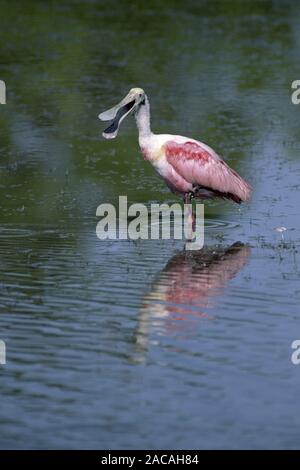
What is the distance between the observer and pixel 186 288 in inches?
455

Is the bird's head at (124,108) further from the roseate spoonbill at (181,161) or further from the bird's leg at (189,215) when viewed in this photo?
the bird's leg at (189,215)

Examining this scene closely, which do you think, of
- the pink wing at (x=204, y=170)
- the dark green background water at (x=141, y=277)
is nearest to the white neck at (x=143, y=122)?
the pink wing at (x=204, y=170)

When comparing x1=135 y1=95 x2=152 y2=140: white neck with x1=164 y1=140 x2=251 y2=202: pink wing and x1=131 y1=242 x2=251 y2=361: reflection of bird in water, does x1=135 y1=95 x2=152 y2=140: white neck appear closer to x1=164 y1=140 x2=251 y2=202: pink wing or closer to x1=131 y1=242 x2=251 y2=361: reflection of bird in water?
x1=164 y1=140 x2=251 y2=202: pink wing

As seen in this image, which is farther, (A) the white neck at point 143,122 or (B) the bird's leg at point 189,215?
(A) the white neck at point 143,122

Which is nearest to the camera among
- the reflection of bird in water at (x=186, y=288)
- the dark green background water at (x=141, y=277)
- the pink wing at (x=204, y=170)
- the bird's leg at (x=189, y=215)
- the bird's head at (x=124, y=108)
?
the dark green background water at (x=141, y=277)

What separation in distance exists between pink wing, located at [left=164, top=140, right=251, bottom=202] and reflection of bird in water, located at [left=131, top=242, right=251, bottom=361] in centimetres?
103

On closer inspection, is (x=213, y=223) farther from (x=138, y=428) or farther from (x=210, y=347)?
(x=138, y=428)

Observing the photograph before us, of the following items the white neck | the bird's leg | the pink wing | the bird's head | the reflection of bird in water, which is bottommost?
the reflection of bird in water

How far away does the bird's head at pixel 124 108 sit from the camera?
14.0 m

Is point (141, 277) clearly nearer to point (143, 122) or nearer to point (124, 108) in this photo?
point (143, 122)

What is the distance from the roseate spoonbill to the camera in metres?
13.8

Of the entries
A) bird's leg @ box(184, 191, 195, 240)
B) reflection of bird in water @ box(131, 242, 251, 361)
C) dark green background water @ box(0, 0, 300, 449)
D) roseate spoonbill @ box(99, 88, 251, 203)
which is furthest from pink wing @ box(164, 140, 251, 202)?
reflection of bird in water @ box(131, 242, 251, 361)

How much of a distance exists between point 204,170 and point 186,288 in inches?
105

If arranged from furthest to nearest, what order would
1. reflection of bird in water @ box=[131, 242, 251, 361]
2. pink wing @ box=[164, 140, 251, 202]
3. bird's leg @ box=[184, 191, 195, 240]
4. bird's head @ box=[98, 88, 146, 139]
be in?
bird's head @ box=[98, 88, 146, 139] → pink wing @ box=[164, 140, 251, 202] → bird's leg @ box=[184, 191, 195, 240] → reflection of bird in water @ box=[131, 242, 251, 361]
